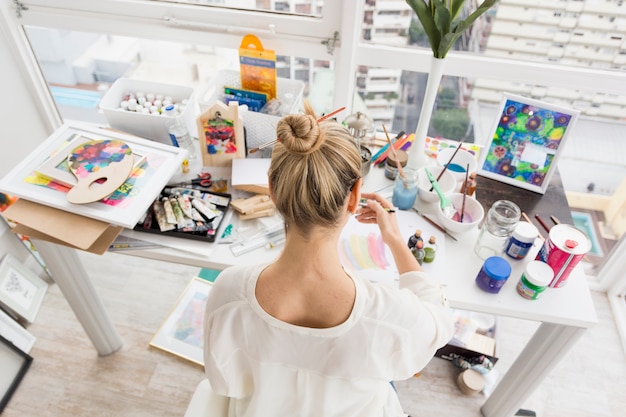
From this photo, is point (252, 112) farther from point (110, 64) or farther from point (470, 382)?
point (470, 382)

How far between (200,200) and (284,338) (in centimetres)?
59

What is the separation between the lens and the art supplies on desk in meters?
1.24

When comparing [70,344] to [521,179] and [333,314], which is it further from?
[521,179]

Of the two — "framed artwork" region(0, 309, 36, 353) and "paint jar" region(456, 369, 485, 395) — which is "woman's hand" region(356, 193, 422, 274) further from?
"framed artwork" region(0, 309, 36, 353)

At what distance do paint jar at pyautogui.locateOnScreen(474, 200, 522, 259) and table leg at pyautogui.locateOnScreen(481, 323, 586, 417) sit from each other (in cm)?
26

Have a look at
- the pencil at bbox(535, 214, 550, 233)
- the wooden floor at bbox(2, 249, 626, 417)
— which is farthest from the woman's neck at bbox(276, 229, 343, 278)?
the wooden floor at bbox(2, 249, 626, 417)

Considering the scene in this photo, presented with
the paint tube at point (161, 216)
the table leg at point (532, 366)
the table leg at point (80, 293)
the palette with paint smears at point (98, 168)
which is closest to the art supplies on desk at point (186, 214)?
the paint tube at point (161, 216)

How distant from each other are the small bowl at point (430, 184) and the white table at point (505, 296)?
0.03 metres

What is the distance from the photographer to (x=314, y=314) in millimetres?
877

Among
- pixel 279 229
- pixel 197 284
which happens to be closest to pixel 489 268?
pixel 279 229

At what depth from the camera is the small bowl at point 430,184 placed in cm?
133

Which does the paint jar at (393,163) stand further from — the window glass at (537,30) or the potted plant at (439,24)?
the window glass at (537,30)

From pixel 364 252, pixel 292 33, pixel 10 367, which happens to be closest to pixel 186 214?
pixel 364 252

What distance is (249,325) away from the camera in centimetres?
88
